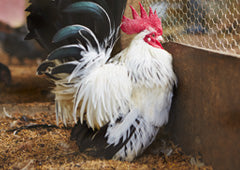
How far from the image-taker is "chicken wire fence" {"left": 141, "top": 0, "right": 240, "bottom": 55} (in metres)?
1.47

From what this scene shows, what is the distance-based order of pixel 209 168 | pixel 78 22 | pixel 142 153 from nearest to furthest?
pixel 209 168 < pixel 78 22 < pixel 142 153

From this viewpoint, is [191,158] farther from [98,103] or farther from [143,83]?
[98,103]

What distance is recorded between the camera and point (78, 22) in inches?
56.0

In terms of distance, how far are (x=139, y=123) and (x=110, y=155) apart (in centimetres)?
28

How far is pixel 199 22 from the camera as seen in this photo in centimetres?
160

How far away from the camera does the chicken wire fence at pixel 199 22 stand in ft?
4.81

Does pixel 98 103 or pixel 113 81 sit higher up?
pixel 113 81

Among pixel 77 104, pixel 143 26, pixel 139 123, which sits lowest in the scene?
pixel 139 123

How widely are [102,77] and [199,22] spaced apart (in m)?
0.79

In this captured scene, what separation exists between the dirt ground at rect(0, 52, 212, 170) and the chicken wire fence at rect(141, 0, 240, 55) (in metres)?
0.77

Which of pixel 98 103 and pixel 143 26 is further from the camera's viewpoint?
pixel 143 26

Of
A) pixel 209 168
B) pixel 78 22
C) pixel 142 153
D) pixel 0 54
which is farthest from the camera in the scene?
pixel 0 54

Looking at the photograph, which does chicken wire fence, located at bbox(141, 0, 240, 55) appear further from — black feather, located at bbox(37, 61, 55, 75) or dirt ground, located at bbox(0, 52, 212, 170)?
black feather, located at bbox(37, 61, 55, 75)

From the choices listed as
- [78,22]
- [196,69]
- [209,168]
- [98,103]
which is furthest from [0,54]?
[209,168]
